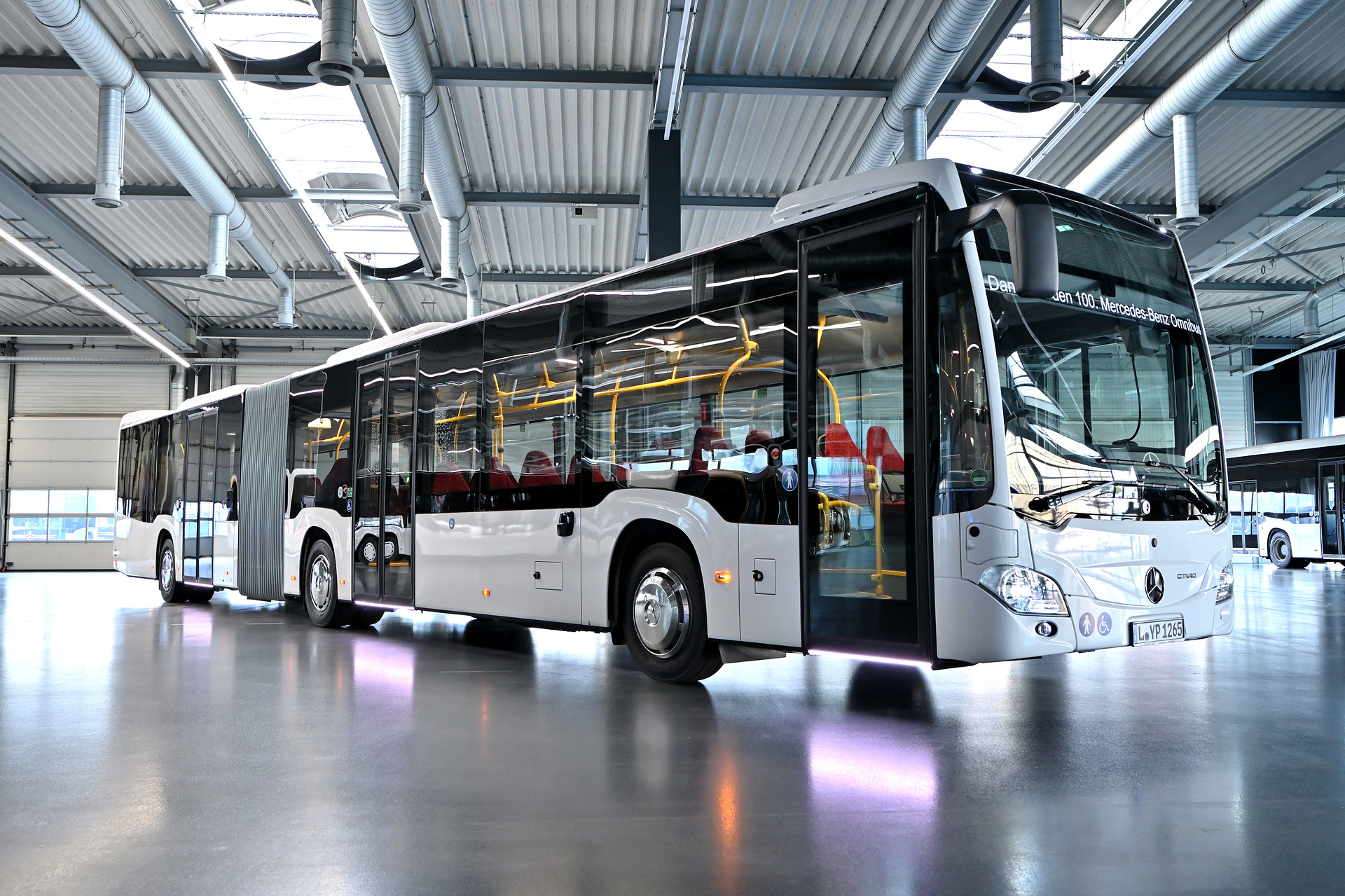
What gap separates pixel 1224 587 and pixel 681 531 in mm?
3542

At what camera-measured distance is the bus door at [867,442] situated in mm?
6039

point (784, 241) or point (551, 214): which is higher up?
point (551, 214)

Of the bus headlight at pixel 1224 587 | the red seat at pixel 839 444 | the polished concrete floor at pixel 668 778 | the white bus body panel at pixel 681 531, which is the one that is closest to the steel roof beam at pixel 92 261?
the polished concrete floor at pixel 668 778

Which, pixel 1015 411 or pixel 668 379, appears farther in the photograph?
pixel 668 379

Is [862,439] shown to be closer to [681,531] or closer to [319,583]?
[681,531]

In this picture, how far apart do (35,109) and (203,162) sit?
2396mm

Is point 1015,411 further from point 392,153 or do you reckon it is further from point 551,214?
point 551,214

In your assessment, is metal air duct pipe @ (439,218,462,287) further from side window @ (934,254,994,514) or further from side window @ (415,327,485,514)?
side window @ (934,254,994,514)

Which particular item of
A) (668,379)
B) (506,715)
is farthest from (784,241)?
(506,715)

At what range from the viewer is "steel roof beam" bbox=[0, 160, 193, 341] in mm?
17828

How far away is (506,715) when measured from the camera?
22.1ft

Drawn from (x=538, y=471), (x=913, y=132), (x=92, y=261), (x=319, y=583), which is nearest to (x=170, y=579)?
(x=319, y=583)

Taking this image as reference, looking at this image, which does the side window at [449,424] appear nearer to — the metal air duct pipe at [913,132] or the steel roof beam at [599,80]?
the steel roof beam at [599,80]

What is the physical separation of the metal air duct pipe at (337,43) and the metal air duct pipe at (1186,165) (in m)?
10.3
